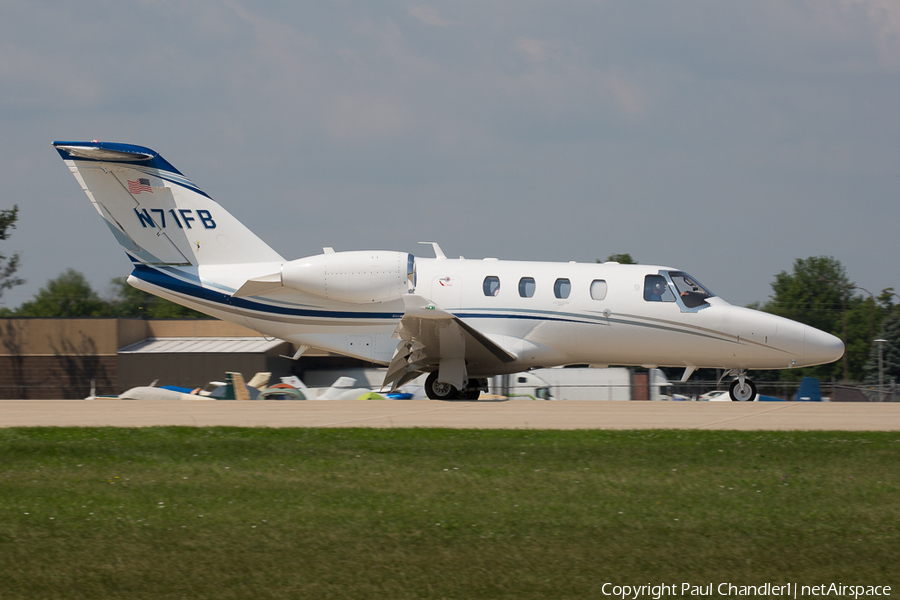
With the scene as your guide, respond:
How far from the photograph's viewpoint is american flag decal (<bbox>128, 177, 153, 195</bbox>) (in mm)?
17641

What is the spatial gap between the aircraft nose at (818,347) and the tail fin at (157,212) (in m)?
11.0

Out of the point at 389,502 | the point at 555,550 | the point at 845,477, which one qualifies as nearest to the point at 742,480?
the point at 845,477

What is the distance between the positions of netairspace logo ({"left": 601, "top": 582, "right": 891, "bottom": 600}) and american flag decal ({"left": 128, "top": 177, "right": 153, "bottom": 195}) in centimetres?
1455

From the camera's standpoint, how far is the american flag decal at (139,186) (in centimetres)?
1764

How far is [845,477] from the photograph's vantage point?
833cm

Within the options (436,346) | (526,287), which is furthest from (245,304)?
(526,287)

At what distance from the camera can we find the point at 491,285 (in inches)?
683

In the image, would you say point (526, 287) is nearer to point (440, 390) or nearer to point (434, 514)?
point (440, 390)

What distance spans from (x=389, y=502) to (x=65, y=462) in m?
3.75

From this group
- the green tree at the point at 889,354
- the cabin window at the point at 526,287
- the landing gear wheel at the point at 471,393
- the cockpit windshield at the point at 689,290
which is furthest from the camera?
the green tree at the point at 889,354

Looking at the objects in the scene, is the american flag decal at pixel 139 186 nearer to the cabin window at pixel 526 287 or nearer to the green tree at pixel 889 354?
the cabin window at pixel 526 287

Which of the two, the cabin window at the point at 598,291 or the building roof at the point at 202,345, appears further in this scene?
the building roof at the point at 202,345

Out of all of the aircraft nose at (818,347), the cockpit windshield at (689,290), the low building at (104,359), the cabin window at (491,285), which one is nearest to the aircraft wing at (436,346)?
the cabin window at (491,285)

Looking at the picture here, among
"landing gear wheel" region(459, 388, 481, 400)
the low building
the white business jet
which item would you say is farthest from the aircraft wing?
the low building
